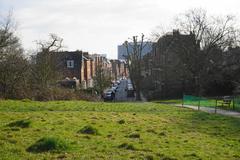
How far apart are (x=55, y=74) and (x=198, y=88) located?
20650 mm

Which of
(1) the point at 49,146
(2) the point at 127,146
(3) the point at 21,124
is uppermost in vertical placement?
(3) the point at 21,124

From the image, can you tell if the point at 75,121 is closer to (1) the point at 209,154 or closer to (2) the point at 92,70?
(1) the point at 209,154

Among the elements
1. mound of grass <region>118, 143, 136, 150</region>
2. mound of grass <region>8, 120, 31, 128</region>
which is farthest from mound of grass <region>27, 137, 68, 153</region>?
mound of grass <region>8, 120, 31, 128</region>

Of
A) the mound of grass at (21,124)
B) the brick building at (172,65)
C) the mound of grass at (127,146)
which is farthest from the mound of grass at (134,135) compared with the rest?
the brick building at (172,65)

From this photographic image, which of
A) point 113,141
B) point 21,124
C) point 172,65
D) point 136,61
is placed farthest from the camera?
point 136,61

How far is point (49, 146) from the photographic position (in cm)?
1089

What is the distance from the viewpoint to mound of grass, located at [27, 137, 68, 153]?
10.8 metres

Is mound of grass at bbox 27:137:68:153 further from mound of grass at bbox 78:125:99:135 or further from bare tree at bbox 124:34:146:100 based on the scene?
bare tree at bbox 124:34:146:100

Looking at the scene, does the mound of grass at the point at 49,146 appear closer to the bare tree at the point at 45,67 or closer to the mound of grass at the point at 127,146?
the mound of grass at the point at 127,146

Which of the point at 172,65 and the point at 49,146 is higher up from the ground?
the point at 172,65

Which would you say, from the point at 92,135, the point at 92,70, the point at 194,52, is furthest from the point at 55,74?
the point at 92,70

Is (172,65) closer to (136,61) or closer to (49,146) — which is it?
(136,61)

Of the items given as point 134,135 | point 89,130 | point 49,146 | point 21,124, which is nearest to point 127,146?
point 49,146

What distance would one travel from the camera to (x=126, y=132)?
15.2m
